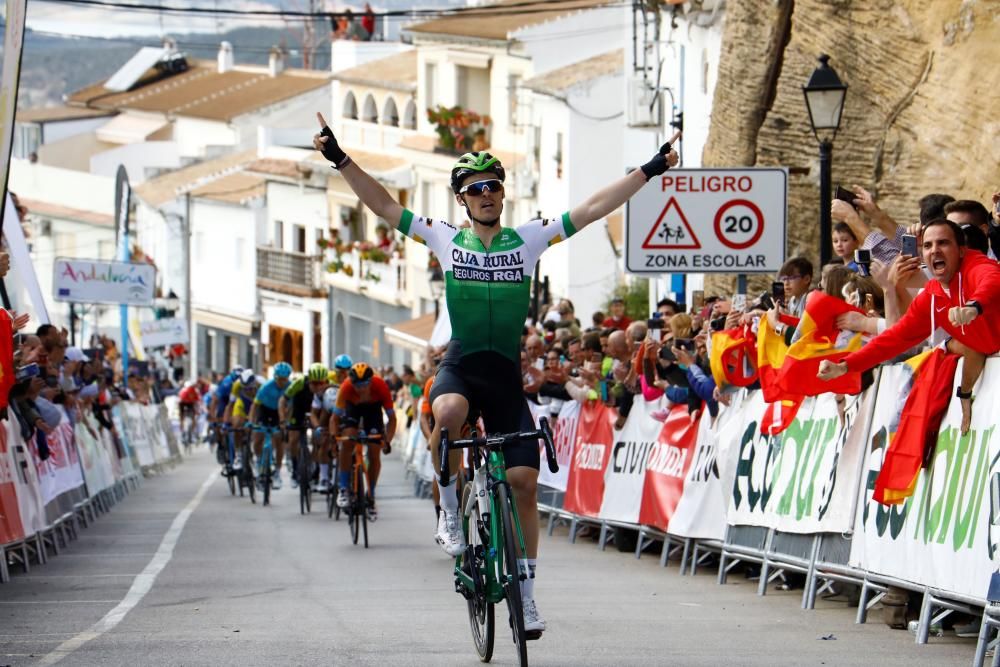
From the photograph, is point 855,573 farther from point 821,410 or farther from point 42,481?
point 42,481

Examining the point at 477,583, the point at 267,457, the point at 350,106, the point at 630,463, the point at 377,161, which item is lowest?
the point at 267,457

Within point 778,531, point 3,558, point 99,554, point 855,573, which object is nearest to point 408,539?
point 99,554

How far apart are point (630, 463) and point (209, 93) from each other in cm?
9375

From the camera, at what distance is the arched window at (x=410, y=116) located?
228 feet

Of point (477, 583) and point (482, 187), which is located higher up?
point (482, 187)

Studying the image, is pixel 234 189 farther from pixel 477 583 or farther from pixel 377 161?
pixel 477 583

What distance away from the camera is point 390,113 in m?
72.1

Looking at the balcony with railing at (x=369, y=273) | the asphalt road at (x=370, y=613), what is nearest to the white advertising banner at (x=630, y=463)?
the asphalt road at (x=370, y=613)

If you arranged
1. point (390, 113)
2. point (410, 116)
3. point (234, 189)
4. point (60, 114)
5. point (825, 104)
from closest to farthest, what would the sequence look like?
point (825, 104) < point (410, 116) < point (390, 113) < point (234, 189) < point (60, 114)

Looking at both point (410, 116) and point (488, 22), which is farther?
point (410, 116)

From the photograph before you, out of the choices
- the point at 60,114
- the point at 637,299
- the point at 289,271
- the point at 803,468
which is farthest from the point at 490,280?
the point at 60,114

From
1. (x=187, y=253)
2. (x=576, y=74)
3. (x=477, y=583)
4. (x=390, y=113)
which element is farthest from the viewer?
(x=187, y=253)

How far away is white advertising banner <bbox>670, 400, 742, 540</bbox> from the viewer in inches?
569

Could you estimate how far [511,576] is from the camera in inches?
336
